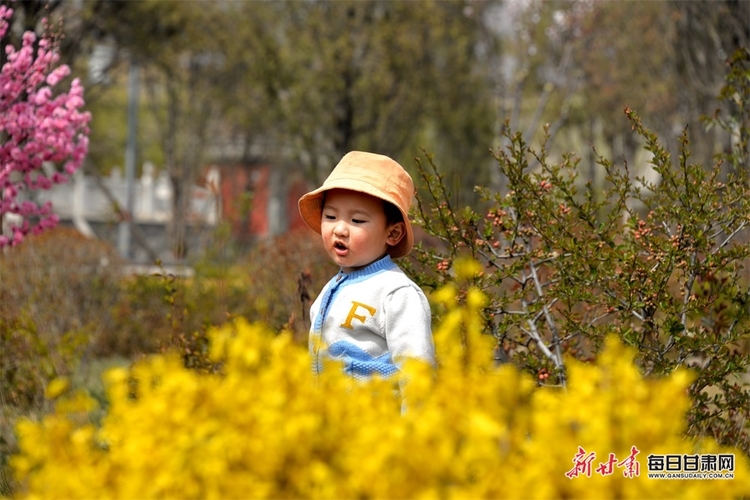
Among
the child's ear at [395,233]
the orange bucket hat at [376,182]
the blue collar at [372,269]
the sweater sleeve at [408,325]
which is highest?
the orange bucket hat at [376,182]

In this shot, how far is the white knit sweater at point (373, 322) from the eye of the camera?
312 cm

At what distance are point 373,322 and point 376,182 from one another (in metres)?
0.48

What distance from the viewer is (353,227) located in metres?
3.38

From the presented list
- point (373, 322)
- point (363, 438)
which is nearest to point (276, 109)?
point (373, 322)

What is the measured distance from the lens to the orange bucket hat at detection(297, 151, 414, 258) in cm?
332

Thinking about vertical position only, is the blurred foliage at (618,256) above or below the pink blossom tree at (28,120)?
below

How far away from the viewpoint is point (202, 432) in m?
1.71

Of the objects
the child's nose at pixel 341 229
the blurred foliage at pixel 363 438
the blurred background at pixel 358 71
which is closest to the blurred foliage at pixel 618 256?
the child's nose at pixel 341 229

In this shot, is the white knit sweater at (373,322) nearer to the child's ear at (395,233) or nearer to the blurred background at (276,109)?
the child's ear at (395,233)

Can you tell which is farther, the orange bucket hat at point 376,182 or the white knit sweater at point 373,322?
the orange bucket hat at point 376,182

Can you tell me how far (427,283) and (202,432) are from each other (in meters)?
2.16

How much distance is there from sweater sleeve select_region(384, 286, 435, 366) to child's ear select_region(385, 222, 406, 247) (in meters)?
0.33

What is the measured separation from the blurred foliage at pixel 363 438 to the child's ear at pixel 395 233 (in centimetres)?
160

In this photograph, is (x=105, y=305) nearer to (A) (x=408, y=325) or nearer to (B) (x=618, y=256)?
(A) (x=408, y=325)
